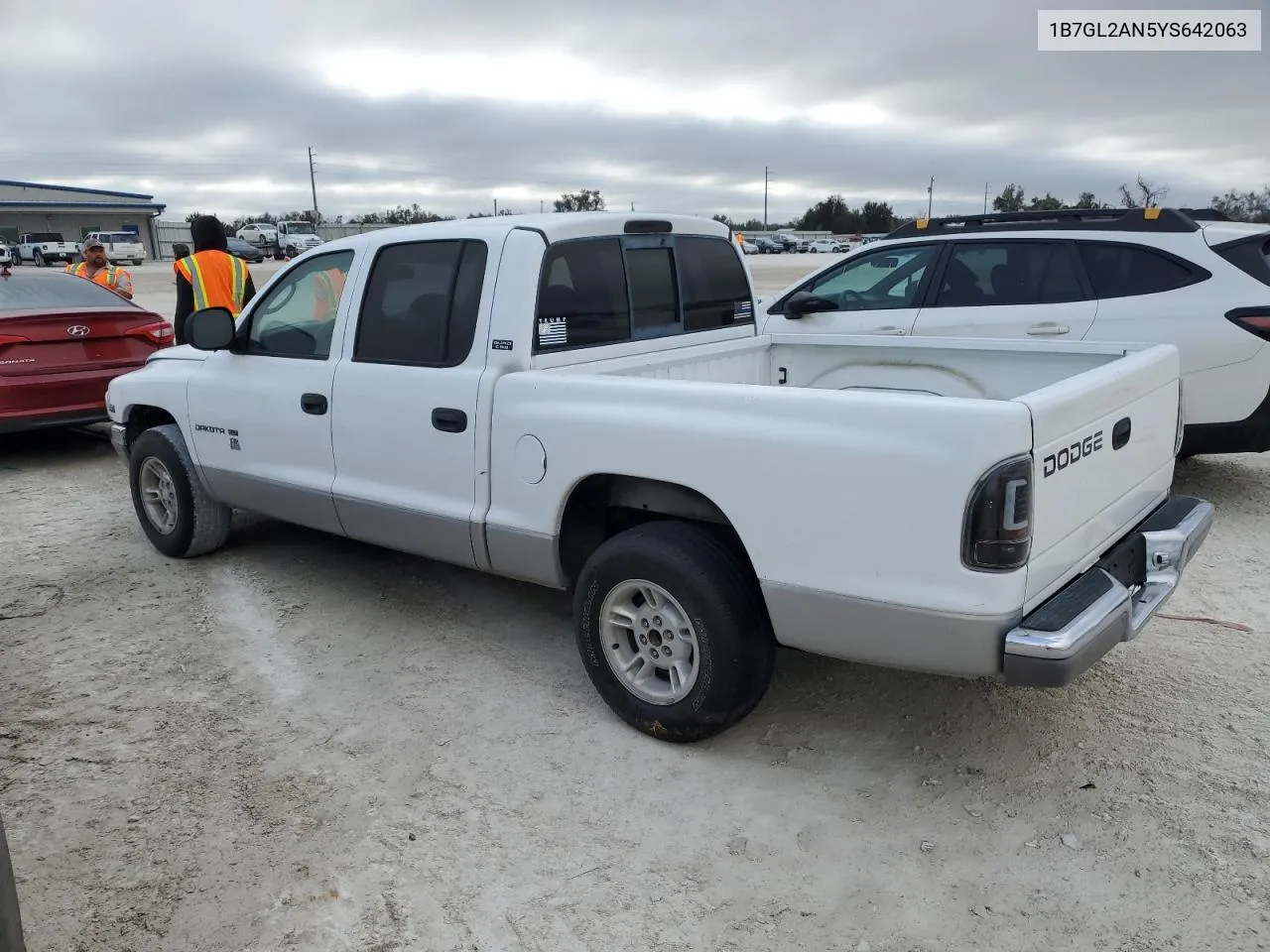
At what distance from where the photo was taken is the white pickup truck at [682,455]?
2.80 meters

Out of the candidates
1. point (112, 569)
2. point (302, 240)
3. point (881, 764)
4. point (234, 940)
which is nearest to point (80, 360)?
point (112, 569)

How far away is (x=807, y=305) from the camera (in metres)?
7.04

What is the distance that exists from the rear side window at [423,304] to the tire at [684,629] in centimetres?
114

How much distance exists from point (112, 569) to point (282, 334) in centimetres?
186

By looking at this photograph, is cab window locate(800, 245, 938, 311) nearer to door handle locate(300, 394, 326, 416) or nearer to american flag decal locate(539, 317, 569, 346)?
american flag decal locate(539, 317, 569, 346)

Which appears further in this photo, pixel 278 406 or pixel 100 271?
pixel 100 271

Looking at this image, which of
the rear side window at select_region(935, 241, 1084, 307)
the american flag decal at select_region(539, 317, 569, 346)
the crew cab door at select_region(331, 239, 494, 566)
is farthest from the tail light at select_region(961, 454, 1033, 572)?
the rear side window at select_region(935, 241, 1084, 307)

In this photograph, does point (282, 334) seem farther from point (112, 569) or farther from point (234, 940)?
point (234, 940)

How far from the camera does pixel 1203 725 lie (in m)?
3.61

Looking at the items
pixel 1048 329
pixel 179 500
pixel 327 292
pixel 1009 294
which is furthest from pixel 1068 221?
pixel 179 500

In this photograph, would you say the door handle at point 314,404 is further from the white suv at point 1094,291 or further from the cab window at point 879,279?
the cab window at point 879,279

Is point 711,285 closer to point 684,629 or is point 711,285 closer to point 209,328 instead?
point 684,629

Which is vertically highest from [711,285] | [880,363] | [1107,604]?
[711,285]

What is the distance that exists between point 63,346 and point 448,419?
5.72 m
